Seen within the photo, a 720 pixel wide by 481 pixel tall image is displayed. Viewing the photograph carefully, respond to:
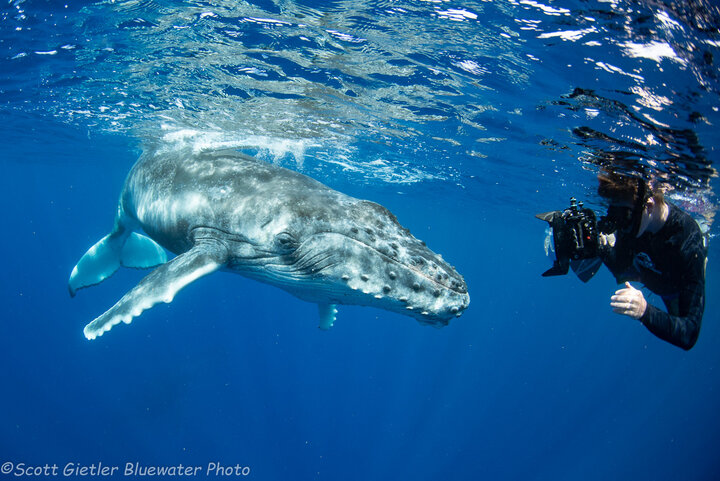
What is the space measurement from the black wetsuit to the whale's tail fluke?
8.74 metres

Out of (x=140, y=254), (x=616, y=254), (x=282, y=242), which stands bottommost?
(x=140, y=254)

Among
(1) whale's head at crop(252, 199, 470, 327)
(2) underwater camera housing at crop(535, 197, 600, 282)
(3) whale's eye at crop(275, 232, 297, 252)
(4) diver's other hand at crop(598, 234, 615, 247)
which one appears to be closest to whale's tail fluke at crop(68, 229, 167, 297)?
(1) whale's head at crop(252, 199, 470, 327)

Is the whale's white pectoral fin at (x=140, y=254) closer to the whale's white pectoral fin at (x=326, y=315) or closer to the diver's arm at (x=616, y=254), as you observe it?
the whale's white pectoral fin at (x=326, y=315)

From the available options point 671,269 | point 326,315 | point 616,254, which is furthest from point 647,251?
point 326,315

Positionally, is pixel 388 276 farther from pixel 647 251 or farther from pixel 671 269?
pixel 647 251

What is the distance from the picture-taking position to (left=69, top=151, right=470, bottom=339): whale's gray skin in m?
3.90

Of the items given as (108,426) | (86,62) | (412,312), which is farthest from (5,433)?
(412,312)

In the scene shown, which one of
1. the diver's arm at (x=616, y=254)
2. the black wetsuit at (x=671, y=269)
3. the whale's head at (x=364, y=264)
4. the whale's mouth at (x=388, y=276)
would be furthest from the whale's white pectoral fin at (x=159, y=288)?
the diver's arm at (x=616, y=254)

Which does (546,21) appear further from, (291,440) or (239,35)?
(291,440)

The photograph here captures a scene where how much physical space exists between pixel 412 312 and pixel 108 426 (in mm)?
34574

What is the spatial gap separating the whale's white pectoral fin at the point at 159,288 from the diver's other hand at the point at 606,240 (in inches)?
198

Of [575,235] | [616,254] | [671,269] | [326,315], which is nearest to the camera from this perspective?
[671,269]

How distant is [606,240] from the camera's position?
523 centimetres

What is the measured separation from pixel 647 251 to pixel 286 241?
486 cm
